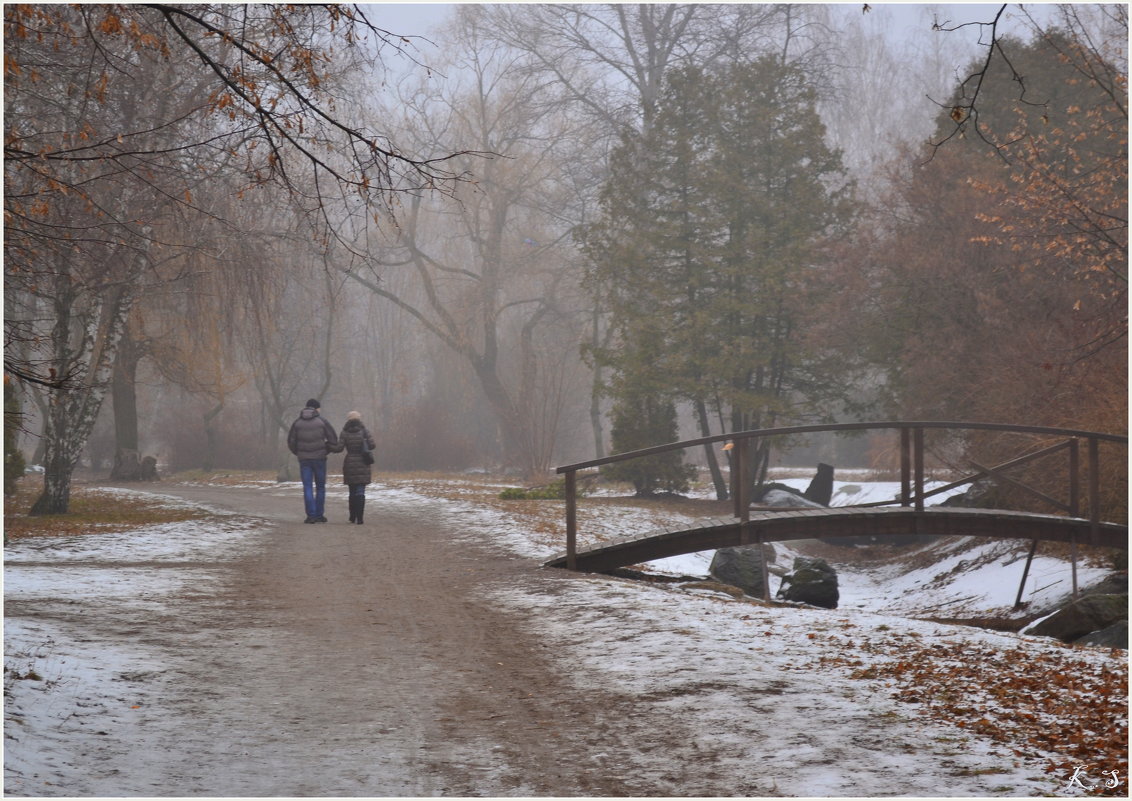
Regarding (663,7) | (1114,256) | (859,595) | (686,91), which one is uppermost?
(663,7)

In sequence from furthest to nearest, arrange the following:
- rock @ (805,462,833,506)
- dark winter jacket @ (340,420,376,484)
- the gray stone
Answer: rock @ (805,462,833,506) → the gray stone → dark winter jacket @ (340,420,376,484)

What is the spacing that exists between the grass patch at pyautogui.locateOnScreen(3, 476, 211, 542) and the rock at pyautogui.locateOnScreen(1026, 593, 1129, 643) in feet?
40.6

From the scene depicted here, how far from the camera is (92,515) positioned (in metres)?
18.1

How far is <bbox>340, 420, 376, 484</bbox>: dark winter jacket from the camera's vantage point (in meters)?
16.6

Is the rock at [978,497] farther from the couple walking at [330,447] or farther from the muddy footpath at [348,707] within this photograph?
the muddy footpath at [348,707]

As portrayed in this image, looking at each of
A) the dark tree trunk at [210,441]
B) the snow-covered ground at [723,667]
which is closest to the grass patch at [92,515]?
the snow-covered ground at [723,667]

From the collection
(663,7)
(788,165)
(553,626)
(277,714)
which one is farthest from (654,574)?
(663,7)

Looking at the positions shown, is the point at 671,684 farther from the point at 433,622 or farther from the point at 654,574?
the point at 654,574

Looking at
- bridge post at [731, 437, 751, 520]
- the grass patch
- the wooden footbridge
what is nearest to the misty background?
the grass patch

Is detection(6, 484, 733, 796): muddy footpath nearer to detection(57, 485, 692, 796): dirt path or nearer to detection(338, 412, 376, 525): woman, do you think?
detection(57, 485, 692, 796): dirt path

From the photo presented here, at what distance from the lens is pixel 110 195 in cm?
1662

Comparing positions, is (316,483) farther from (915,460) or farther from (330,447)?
(915,460)

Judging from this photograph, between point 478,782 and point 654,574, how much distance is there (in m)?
9.30

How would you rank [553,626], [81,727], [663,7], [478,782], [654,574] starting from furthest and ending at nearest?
1. [663,7]
2. [654,574]
3. [553,626]
4. [81,727]
5. [478,782]
